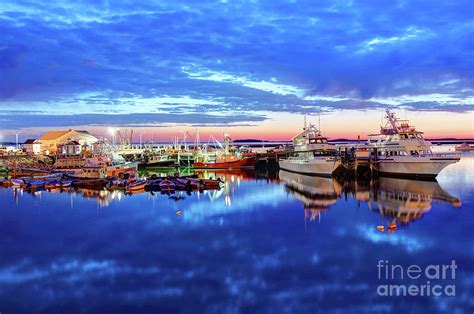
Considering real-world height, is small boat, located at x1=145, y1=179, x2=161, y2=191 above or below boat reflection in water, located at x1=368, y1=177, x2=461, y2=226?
above

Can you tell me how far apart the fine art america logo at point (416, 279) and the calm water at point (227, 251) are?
0.28 meters

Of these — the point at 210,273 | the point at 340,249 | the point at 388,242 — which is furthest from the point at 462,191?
the point at 210,273

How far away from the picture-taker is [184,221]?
79.7ft

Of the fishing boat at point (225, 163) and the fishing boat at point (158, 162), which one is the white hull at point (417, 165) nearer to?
the fishing boat at point (225, 163)

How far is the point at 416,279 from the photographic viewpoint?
14438 mm

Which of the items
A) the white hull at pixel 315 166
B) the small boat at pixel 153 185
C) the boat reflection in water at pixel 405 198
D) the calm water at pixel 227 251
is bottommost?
the calm water at pixel 227 251

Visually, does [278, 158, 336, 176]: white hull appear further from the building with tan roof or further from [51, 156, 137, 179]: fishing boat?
the building with tan roof

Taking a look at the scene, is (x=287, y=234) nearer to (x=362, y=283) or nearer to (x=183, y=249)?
(x=183, y=249)

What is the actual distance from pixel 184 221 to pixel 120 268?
8603 millimetres

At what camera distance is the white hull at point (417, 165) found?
135ft

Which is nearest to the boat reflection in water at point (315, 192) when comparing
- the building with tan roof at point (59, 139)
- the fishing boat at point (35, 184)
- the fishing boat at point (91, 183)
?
the fishing boat at point (91, 183)

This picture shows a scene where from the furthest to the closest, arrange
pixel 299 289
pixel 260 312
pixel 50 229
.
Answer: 1. pixel 50 229
2. pixel 299 289
3. pixel 260 312

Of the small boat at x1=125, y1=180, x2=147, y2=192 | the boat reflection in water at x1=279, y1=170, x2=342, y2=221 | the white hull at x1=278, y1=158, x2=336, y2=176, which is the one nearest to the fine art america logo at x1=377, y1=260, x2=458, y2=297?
the boat reflection in water at x1=279, y1=170, x2=342, y2=221

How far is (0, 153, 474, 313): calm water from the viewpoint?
12.8m
